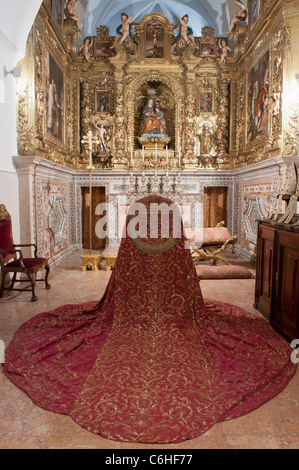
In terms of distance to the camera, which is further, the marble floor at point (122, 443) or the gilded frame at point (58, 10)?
the gilded frame at point (58, 10)

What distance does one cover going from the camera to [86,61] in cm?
1107

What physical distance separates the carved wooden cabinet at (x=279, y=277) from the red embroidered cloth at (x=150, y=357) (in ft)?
0.78

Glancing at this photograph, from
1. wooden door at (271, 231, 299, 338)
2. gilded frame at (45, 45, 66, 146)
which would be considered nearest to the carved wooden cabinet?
wooden door at (271, 231, 299, 338)

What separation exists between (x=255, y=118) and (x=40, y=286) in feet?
22.1

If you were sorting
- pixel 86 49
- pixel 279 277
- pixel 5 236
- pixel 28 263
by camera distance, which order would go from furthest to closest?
pixel 86 49 < pixel 5 236 < pixel 28 263 < pixel 279 277

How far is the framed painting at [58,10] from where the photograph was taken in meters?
8.76

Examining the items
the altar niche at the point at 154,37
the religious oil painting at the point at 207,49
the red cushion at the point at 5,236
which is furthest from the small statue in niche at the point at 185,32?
the red cushion at the point at 5,236

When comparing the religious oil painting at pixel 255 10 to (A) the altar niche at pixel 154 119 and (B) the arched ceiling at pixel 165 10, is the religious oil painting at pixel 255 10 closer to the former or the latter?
(B) the arched ceiling at pixel 165 10

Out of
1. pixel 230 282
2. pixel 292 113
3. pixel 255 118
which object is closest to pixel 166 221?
pixel 230 282

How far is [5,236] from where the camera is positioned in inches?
233

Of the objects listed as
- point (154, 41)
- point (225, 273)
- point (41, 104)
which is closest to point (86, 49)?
point (154, 41)

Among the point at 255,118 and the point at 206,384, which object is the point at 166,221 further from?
the point at 255,118

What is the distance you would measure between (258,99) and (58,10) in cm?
570

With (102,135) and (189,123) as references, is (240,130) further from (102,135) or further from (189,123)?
(102,135)
